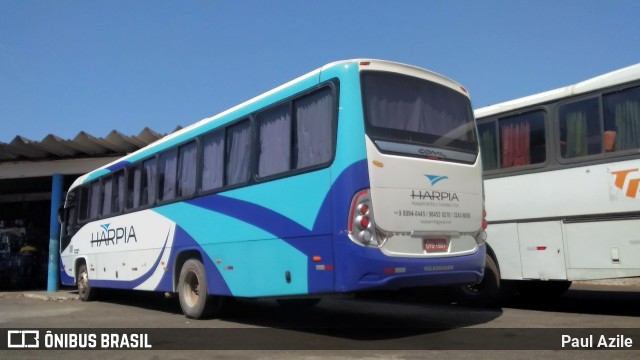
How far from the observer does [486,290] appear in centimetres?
924

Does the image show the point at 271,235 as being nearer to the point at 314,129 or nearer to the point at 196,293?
the point at 314,129

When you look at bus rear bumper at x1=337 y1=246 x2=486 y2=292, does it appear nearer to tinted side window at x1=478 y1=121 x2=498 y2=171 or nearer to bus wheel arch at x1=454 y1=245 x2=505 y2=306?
bus wheel arch at x1=454 y1=245 x2=505 y2=306

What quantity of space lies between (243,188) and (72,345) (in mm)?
2988

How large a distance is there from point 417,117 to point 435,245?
1.59 meters

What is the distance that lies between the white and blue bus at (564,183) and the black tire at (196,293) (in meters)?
4.50

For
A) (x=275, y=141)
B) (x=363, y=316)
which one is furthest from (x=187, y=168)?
(x=363, y=316)

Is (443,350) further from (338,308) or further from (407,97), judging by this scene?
(338,308)

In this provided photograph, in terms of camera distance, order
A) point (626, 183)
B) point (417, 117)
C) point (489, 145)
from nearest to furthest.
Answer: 1. point (417, 117)
2. point (626, 183)
3. point (489, 145)

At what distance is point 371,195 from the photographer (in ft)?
19.6

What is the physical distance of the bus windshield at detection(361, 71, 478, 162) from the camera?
6.32 meters

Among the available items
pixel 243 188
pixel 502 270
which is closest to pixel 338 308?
pixel 502 270

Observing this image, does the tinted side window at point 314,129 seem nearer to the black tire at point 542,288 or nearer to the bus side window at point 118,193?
the black tire at point 542,288

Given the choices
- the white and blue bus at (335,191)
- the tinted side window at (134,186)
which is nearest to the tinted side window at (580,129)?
the white and blue bus at (335,191)

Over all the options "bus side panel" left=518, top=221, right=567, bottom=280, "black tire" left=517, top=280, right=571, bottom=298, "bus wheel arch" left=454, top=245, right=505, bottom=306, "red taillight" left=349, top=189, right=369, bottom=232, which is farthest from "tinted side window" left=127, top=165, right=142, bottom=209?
"black tire" left=517, top=280, right=571, bottom=298
